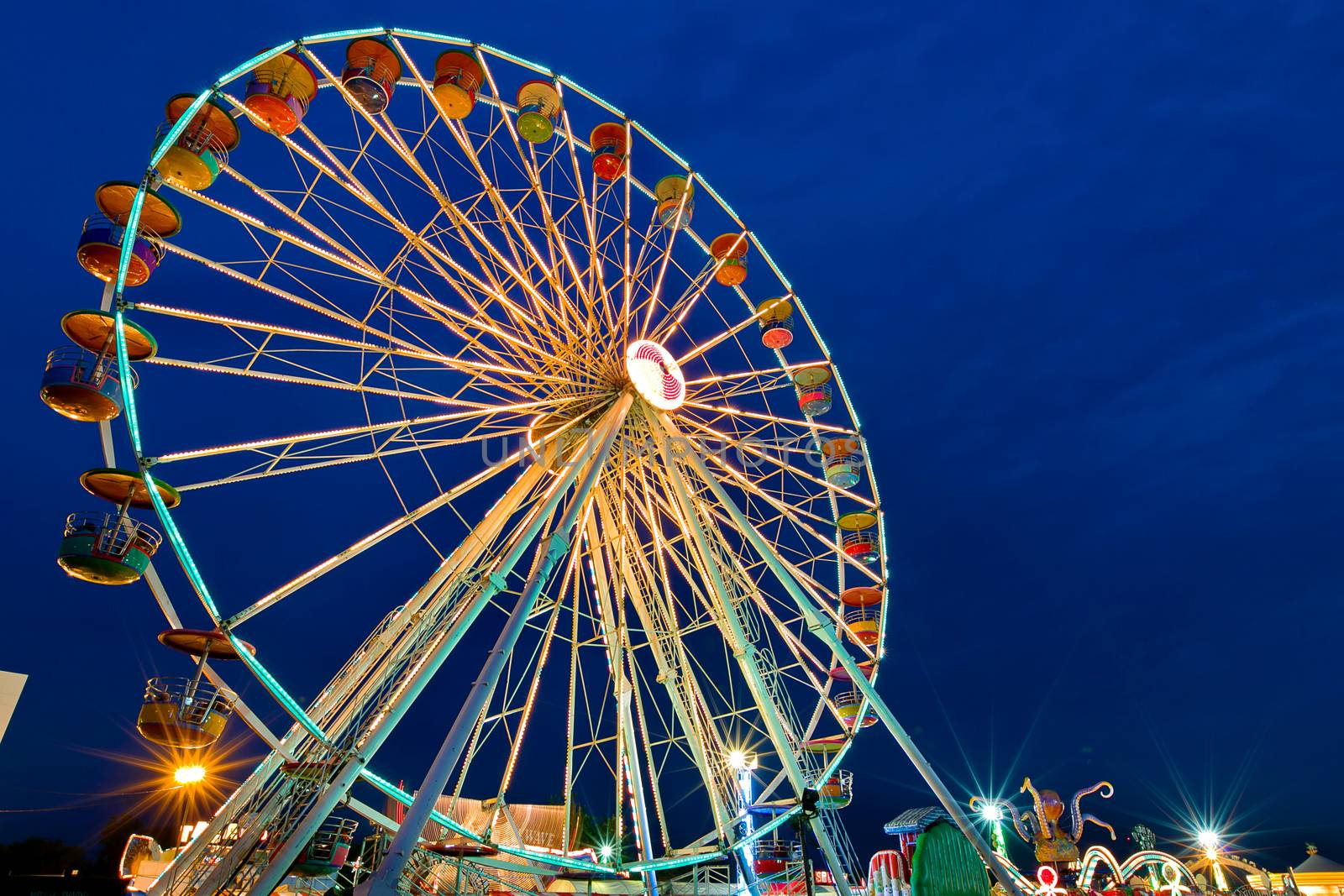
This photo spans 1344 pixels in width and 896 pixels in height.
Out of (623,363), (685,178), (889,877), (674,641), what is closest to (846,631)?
(674,641)

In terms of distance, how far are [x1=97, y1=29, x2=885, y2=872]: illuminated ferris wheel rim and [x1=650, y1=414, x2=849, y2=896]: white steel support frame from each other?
1.30 meters

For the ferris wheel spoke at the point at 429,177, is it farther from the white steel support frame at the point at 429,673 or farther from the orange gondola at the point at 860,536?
the orange gondola at the point at 860,536

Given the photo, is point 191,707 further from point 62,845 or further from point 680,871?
point 62,845

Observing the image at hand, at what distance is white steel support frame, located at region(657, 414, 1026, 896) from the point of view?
487 inches

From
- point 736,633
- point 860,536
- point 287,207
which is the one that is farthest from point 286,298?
point 860,536

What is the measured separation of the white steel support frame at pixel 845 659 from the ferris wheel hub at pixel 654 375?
0.37 m

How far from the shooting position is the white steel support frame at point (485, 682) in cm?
851

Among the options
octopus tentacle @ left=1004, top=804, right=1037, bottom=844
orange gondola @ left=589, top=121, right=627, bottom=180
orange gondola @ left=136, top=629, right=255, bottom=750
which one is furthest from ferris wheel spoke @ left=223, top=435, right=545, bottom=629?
octopus tentacle @ left=1004, top=804, right=1037, bottom=844

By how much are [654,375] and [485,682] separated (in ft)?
24.2

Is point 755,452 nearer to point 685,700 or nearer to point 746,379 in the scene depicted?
point 746,379

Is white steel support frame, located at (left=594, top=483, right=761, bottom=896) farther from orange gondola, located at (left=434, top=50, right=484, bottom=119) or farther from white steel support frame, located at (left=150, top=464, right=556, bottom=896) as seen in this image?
orange gondola, located at (left=434, top=50, right=484, bottom=119)

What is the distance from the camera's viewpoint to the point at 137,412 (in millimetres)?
11055

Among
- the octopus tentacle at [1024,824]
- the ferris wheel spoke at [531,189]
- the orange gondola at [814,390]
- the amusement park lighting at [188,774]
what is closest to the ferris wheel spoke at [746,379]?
the orange gondola at [814,390]

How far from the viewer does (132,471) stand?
452 inches
